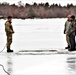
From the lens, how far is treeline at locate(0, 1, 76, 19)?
5728 inches

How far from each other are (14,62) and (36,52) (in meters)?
3.39

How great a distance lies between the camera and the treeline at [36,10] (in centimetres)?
14550

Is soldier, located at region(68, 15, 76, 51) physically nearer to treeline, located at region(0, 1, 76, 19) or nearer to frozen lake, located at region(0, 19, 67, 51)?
frozen lake, located at region(0, 19, 67, 51)

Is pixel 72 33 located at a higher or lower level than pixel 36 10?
higher

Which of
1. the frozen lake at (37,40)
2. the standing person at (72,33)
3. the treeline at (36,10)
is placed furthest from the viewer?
the treeline at (36,10)

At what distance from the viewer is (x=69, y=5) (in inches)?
6476

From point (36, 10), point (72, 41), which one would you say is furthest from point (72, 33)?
point (36, 10)

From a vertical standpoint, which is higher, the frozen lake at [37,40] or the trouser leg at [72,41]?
the trouser leg at [72,41]

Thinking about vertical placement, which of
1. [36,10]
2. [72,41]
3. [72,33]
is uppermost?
[72,33]

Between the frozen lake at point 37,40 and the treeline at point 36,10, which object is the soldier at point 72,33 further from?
the treeline at point 36,10

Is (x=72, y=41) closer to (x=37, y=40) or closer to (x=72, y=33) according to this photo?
(x=72, y=33)

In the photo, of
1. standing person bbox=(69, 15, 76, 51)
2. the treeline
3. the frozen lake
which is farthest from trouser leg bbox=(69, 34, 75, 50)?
the treeline

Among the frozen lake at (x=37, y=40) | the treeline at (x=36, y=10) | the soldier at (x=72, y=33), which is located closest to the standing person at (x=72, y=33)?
the soldier at (x=72, y=33)

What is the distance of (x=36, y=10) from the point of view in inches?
6142
